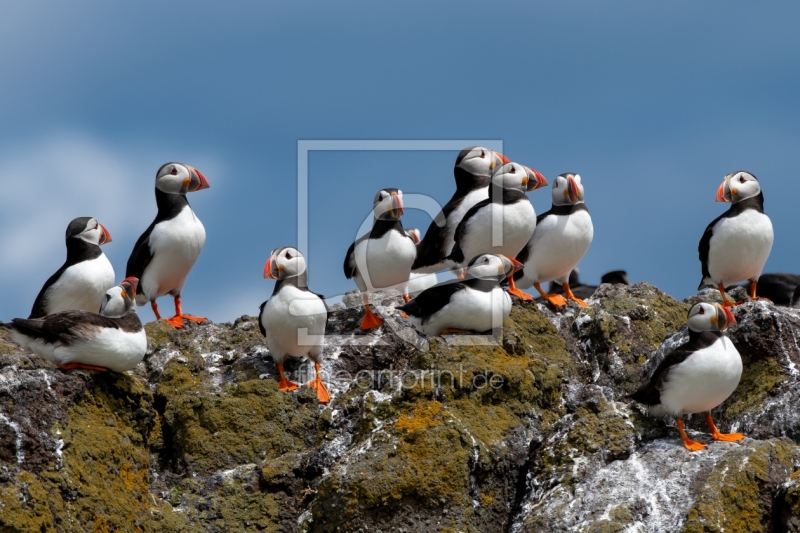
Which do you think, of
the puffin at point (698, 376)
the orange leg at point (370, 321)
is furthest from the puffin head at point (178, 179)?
the puffin at point (698, 376)

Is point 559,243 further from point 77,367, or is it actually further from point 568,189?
point 77,367

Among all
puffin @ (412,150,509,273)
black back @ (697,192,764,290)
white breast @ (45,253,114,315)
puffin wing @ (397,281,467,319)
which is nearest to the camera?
puffin wing @ (397,281,467,319)

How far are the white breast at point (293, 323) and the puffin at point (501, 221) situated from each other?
1876 millimetres

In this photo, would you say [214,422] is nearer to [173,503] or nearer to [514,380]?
[173,503]

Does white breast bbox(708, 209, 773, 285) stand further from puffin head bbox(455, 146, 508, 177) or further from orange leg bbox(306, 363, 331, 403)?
orange leg bbox(306, 363, 331, 403)

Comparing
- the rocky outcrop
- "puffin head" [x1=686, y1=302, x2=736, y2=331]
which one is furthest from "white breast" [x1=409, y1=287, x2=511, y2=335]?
"puffin head" [x1=686, y1=302, x2=736, y2=331]

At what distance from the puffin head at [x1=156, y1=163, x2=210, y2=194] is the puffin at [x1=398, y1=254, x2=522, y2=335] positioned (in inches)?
111

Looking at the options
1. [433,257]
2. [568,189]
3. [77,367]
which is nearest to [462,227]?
[433,257]

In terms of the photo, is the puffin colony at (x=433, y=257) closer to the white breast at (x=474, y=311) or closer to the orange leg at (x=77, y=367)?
the white breast at (x=474, y=311)

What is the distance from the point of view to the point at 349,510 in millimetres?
6777

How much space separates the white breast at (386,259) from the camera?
10.1 m

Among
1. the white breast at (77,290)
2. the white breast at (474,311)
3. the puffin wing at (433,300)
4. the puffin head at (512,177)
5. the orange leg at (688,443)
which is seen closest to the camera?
the orange leg at (688,443)

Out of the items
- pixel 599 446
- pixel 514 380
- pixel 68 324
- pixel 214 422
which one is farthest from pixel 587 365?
pixel 68 324

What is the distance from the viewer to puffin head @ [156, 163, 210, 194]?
10688 mm
